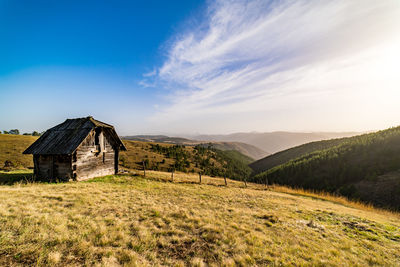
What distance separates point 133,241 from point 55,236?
7.70 ft

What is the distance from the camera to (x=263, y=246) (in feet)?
18.5

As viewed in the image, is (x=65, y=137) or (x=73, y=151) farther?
(x=65, y=137)

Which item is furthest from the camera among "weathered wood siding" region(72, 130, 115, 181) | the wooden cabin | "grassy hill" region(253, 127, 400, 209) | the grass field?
"grassy hill" region(253, 127, 400, 209)

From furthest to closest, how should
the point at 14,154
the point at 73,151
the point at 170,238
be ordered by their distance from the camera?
the point at 14,154 < the point at 73,151 < the point at 170,238

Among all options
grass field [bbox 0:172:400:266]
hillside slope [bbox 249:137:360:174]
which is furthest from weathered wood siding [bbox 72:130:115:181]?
hillside slope [bbox 249:137:360:174]

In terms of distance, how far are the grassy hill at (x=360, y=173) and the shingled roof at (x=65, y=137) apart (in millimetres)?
30217

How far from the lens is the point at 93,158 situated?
57.8 feet

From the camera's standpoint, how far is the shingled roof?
15.1 metres

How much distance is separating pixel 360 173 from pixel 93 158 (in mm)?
33936

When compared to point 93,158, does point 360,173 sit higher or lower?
lower

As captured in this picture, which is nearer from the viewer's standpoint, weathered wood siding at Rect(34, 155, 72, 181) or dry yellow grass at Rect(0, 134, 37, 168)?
weathered wood siding at Rect(34, 155, 72, 181)

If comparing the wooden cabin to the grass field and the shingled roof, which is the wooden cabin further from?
the grass field

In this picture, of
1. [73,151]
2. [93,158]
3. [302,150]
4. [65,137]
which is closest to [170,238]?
[73,151]

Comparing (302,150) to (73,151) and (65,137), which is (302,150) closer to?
(73,151)
